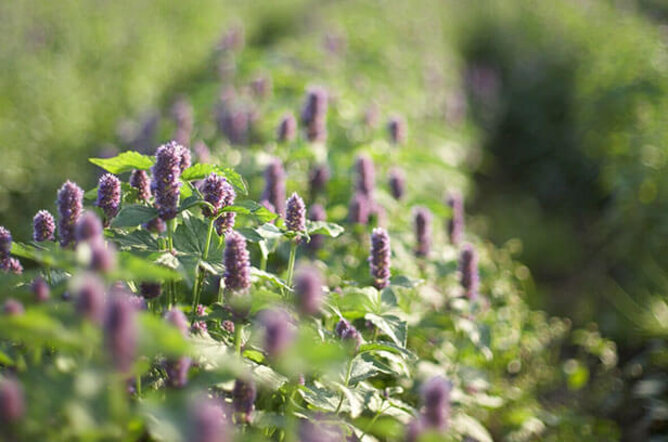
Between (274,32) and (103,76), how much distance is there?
Result: 15.8 ft

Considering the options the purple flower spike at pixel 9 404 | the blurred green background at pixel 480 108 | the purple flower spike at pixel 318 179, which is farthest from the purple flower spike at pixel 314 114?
the purple flower spike at pixel 9 404

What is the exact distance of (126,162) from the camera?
2.01m

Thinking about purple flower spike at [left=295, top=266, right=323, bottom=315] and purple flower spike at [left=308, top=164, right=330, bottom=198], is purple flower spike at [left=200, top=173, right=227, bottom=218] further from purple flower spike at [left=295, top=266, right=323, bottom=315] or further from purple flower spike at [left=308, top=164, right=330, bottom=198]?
purple flower spike at [left=308, top=164, right=330, bottom=198]

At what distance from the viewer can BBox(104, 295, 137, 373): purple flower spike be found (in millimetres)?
1148

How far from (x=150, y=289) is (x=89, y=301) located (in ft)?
2.34

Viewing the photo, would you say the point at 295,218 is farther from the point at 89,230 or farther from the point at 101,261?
the point at 101,261

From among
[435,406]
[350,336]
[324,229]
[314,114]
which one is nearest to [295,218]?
[324,229]

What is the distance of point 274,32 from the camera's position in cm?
1071

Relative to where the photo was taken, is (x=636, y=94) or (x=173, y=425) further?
(x=636, y=94)

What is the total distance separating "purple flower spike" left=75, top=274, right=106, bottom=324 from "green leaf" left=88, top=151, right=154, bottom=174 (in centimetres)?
87

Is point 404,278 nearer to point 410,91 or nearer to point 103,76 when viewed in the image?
point 410,91

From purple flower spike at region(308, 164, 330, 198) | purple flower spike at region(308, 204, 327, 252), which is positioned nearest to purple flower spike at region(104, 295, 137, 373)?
purple flower spike at region(308, 204, 327, 252)

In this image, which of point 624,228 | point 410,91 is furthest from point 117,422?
point 410,91

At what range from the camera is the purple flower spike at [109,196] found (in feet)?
6.52
